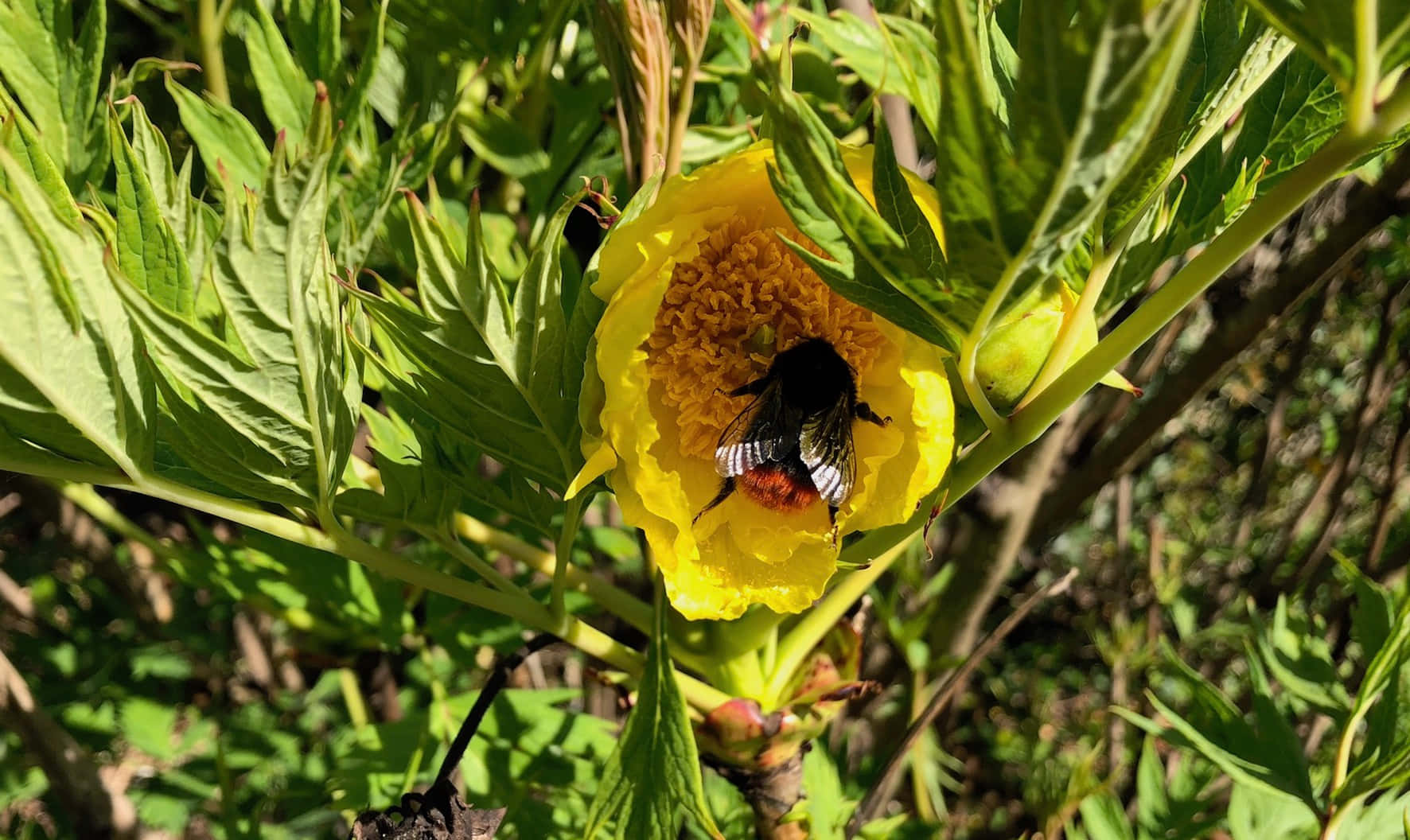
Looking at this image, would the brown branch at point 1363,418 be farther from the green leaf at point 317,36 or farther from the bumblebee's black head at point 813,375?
the green leaf at point 317,36

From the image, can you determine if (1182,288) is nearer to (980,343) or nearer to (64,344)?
(980,343)

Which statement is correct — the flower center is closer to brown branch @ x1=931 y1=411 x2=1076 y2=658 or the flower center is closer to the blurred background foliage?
the blurred background foliage

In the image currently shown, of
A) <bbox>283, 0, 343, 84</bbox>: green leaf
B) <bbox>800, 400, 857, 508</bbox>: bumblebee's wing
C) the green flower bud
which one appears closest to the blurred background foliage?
<bbox>283, 0, 343, 84</bbox>: green leaf

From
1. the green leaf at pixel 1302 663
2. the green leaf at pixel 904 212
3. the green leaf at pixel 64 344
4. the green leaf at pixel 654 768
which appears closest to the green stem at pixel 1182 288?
the green leaf at pixel 904 212

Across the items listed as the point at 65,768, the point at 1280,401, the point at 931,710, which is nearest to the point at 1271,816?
the point at 931,710

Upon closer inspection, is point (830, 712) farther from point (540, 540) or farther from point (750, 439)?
point (540, 540)

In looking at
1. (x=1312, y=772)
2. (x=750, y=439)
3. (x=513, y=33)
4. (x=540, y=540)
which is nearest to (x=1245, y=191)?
(x=750, y=439)

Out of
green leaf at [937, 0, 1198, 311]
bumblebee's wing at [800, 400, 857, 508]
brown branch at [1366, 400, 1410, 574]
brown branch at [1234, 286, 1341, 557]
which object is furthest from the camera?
brown branch at [1234, 286, 1341, 557]
